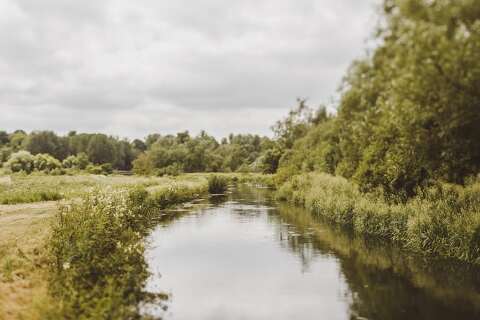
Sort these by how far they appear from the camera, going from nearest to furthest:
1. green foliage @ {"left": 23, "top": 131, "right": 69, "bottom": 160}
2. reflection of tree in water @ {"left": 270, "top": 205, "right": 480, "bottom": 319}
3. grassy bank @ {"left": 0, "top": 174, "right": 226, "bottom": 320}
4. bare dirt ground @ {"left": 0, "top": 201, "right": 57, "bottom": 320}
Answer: grassy bank @ {"left": 0, "top": 174, "right": 226, "bottom": 320}, bare dirt ground @ {"left": 0, "top": 201, "right": 57, "bottom": 320}, reflection of tree in water @ {"left": 270, "top": 205, "right": 480, "bottom": 319}, green foliage @ {"left": 23, "top": 131, "right": 69, "bottom": 160}

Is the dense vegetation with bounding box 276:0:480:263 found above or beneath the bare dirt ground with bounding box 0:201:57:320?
above

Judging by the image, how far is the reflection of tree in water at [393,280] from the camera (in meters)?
12.2

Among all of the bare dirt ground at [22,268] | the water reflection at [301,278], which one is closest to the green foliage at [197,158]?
the water reflection at [301,278]

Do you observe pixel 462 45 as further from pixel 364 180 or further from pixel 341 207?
pixel 341 207

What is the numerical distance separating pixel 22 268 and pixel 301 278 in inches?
346

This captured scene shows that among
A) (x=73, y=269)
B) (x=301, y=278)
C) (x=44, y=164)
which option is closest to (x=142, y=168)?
(x=44, y=164)

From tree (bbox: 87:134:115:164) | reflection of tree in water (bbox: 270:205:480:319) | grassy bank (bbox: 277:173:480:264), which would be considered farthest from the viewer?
tree (bbox: 87:134:115:164)

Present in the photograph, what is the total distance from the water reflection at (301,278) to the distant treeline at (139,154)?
142ft

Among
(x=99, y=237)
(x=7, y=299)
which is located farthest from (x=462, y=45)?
(x=7, y=299)

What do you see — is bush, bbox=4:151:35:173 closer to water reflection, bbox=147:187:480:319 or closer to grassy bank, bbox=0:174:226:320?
water reflection, bbox=147:187:480:319

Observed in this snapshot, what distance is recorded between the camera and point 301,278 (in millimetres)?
15570

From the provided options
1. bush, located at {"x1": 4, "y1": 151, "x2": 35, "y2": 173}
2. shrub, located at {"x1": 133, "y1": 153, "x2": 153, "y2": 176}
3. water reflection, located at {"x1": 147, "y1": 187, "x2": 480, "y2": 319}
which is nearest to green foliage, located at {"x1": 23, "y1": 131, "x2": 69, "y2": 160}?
bush, located at {"x1": 4, "y1": 151, "x2": 35, "y2": 173}

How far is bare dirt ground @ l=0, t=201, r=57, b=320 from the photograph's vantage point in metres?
10.3

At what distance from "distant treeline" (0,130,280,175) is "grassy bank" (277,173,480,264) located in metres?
38.3
